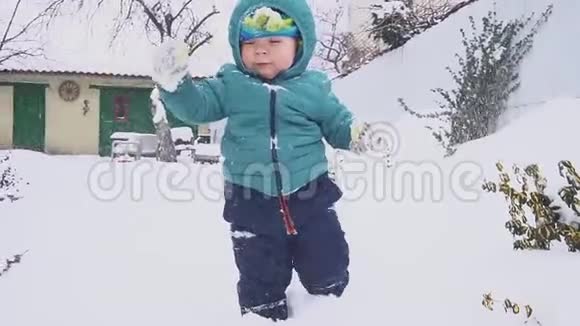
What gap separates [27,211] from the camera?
541 cm

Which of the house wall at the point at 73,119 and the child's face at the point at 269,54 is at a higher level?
the child's face at the point at 269,54

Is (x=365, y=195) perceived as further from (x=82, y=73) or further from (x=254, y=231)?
(x=82, y=73)

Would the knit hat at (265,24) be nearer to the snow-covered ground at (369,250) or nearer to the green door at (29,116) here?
the snow-covered ground at (369,250)

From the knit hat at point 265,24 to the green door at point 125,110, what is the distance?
15592 millimetres

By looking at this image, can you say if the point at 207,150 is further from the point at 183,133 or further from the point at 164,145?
the point at 183,133

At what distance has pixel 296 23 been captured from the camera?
7.02 feet

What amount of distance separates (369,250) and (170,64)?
156 cm

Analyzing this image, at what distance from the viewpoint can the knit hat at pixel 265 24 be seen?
2094 mm

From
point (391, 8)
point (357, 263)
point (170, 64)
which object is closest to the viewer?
point (170, 64)

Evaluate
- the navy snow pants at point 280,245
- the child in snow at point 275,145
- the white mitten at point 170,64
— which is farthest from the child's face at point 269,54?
the navy snow pants at point 280,245

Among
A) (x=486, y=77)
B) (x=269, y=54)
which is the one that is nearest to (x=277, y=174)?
(x=269, y=54)

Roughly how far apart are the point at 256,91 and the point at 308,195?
1.27 ft

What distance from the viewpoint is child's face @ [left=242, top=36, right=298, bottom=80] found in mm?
2107

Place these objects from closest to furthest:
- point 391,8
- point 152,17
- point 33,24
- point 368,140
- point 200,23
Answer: point 368,140 < point 391,8 < point 152,17 < point 200,23 < point 33,24
